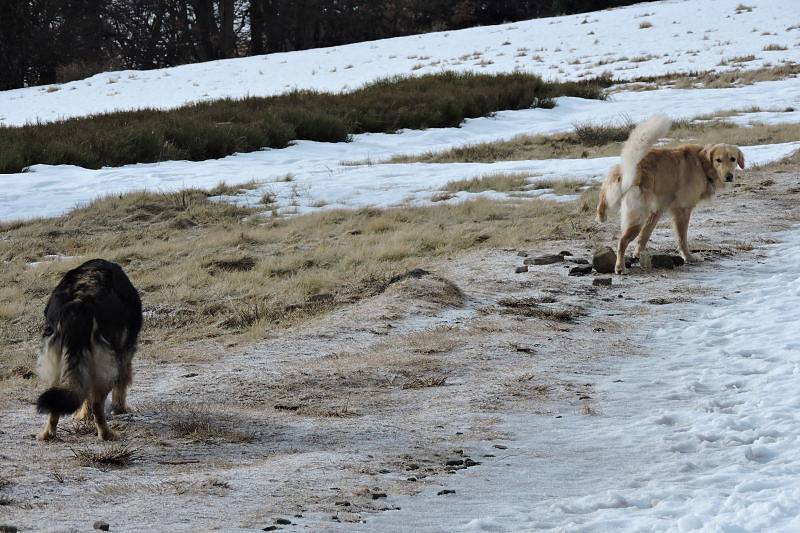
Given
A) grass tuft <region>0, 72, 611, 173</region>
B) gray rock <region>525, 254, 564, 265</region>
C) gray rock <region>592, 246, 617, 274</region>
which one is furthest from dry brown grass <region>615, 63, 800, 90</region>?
gray rock <region>592, 246, 617, 274</region>

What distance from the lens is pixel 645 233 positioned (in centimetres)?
945

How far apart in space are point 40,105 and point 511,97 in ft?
51.6

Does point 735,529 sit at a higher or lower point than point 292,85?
lower

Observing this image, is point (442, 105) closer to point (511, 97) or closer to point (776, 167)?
point (511, 97)

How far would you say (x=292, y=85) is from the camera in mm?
30844

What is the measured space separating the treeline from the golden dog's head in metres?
34.2

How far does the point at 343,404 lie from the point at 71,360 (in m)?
1.61

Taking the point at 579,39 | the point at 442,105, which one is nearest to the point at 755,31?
the point at 579,39

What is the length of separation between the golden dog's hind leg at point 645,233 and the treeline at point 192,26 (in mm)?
34023

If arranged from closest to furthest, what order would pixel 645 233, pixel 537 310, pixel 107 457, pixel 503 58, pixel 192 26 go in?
1. pixel 107 457
2. pixel 537 310
3. pixel 645 233
4. pixel 503 58
5. pixel 192 26

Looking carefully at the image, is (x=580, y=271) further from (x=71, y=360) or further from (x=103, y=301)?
(x=71, y=360)

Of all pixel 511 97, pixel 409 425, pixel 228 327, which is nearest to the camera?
pixel 409 425

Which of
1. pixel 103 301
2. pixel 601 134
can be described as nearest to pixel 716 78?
pixel 601 134

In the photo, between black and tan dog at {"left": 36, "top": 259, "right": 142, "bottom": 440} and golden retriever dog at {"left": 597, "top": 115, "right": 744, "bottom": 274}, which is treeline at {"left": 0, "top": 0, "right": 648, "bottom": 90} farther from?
black and tan dog at {"left": 36, "top": 259, "right": 142, "bottom": 440}
